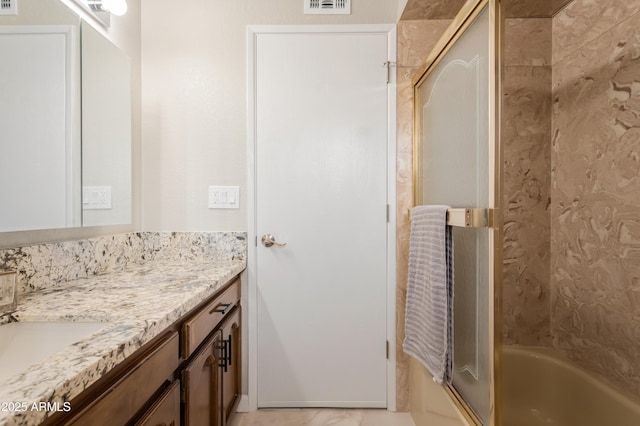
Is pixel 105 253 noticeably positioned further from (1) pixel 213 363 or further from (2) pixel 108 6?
(2) pixel 108 6

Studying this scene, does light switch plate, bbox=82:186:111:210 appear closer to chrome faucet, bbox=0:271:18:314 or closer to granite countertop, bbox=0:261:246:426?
granite countertop, bbox=0:261:246:426

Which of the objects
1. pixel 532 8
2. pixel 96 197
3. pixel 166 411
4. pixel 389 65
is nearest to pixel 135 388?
pixel 166 411

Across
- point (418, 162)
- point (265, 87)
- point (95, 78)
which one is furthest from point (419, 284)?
point (95, 78)

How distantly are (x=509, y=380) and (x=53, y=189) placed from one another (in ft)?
7.79

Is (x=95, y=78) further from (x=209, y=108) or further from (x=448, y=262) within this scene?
(x=448, y=262)

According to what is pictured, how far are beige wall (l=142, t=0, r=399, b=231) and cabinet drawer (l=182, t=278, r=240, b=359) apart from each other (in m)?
0.49

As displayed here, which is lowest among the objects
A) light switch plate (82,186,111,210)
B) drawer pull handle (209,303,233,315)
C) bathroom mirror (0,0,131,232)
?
drawer pull handle (209,303,233,315)

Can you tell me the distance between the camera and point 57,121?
3.73ft

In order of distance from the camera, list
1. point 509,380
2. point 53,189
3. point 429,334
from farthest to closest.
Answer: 1. point 509,380
2. point 429,334
3. point 53,189

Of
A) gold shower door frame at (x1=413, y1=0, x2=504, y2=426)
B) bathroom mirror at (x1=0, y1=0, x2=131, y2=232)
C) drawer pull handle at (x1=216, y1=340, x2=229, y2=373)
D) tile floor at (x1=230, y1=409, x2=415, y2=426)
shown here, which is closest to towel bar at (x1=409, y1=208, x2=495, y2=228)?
gold shower door frame at (x1=413, y1=0, x2=504, y2=426)

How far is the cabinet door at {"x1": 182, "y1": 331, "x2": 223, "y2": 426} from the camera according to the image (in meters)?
0.98

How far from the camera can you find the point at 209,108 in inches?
70.2

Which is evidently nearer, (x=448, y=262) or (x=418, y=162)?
(x=448, y=262)

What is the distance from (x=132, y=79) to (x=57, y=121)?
688 millimetres
